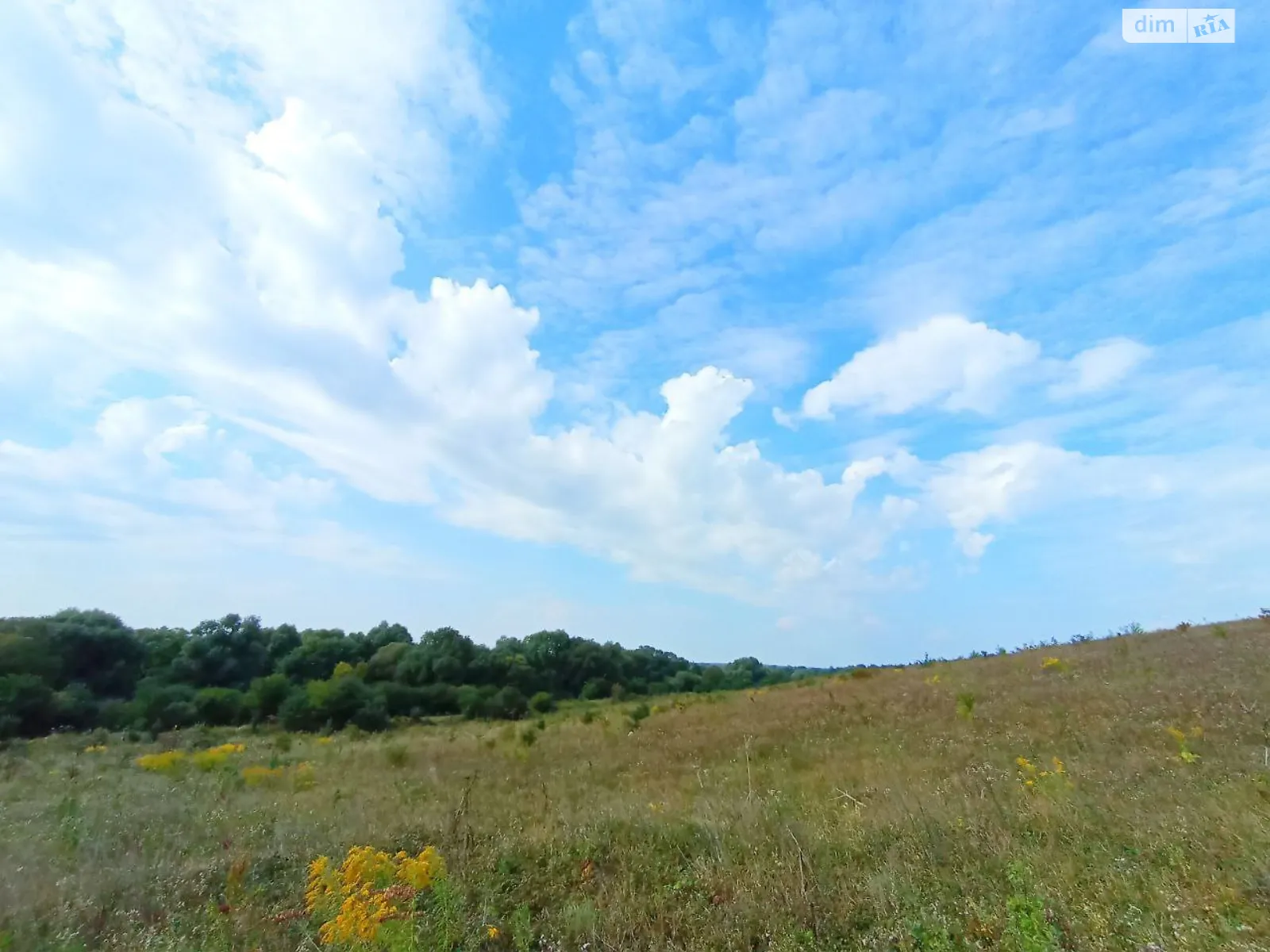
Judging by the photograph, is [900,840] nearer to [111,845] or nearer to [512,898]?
[512,898]

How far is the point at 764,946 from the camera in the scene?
4539 mm

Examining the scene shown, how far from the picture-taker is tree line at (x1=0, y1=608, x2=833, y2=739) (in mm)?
29922

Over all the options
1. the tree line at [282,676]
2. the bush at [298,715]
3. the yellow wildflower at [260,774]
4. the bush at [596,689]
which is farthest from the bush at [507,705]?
the yellow wildflower at [260,774]

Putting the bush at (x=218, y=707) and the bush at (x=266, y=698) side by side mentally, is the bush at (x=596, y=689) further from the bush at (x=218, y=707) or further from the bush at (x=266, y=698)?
the bush at (x=218, y=707)

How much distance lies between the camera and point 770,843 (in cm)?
600

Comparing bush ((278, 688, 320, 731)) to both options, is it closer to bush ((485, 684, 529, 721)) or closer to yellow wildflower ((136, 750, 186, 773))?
bush ((485, 684, 529, 721))

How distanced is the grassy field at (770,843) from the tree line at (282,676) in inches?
761

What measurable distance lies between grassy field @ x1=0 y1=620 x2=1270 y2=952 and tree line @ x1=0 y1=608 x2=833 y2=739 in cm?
1934

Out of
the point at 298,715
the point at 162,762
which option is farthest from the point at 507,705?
the point at 162,762

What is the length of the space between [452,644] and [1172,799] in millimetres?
46514

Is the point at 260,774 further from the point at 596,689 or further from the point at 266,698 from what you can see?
the point at 596,689

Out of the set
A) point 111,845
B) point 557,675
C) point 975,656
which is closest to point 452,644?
point 557,675

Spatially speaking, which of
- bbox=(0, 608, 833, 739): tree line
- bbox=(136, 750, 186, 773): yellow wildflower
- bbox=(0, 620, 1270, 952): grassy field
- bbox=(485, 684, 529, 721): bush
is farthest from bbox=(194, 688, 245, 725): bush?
bbox=(0, 620, 1270, 952): grassy field

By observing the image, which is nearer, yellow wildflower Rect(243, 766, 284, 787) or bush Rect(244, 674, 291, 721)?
yellow wildflower Rect(243, 766, 284, 787)
